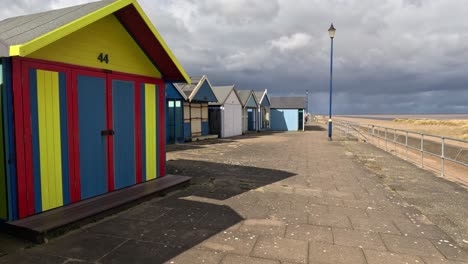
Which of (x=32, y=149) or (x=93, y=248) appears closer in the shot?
(x=93, y=248)

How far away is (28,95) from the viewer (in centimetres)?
430

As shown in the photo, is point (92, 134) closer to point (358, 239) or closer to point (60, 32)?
point (60, 32)

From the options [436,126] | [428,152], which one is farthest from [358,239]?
[436,126]

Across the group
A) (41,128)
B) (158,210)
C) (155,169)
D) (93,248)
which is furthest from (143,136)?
(93,248)

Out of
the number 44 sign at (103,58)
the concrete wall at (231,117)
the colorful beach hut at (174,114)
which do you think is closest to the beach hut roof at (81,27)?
the number 44 sign at (103,58)

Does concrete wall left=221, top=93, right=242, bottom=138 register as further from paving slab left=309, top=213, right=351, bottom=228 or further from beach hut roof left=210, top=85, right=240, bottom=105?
paving slab left=309, top=213, right=351, bottom=228

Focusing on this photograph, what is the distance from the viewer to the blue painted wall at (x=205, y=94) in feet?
66.4

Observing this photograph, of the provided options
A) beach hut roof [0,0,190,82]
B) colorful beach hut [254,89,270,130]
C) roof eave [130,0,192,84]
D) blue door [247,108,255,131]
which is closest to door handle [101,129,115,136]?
beach hut roof [0,0,190,82]

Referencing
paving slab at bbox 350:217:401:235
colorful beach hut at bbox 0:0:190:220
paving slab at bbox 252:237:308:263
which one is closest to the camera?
paving slab at bbox 252:237:308:263

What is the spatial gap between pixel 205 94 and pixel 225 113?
402 centimetres

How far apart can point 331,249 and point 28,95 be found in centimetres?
475

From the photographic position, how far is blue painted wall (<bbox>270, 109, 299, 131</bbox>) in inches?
1425

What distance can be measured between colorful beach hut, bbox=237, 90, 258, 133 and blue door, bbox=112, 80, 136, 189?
24050mm

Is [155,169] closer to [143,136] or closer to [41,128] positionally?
[143,136]
